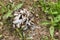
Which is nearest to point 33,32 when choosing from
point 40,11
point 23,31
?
point 23,31

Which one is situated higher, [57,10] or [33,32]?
[57,10]

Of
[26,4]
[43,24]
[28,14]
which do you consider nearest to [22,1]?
[26,4]

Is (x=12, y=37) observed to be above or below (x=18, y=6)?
below

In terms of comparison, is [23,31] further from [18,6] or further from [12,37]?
[18,6]

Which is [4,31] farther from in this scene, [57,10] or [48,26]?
[57,10]

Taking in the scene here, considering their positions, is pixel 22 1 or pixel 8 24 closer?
pixel 8 24

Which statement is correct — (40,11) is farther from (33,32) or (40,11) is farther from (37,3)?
(33,32)

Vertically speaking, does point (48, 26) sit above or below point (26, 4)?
below
